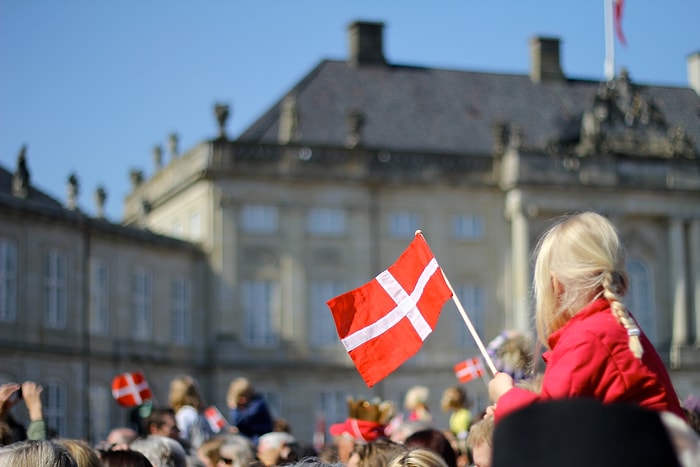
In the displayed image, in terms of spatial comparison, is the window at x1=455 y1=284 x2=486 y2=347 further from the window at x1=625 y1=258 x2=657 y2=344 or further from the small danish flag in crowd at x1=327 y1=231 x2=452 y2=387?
the small danish flag in crowd at x1=327 y1=231 x2=452 y2=387

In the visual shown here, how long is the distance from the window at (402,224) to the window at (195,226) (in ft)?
19.6

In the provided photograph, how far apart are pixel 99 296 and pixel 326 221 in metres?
8.05

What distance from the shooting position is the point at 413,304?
19.7 feet

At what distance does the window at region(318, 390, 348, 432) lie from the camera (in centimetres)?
4203

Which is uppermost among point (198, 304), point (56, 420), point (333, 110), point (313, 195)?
point (333, 110)

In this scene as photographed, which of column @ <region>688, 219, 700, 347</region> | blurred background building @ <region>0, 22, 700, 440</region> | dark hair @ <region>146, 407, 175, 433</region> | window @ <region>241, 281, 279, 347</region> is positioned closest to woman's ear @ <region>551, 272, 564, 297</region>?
dark hair @ <region>146, 407, 175, 433</region>

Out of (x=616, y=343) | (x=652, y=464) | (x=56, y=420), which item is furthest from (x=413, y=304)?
(x=56, y=420)

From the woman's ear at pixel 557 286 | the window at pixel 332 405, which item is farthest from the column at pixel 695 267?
the woman's ear at pixel 557 286

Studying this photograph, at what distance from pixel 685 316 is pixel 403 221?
10.0 meters

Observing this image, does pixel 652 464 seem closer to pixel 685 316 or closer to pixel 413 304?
pixel 413 304

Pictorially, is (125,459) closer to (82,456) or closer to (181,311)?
(82,456)

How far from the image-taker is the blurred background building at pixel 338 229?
38219 millimetres

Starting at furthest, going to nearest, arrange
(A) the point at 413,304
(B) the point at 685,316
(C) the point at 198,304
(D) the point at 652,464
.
Result: (B) the point at 685,316 → (C) the point at 198,304 → (A) the point at 413,304 → (D) the point at 652,464

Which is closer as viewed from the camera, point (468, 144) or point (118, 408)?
point (118, 408)
